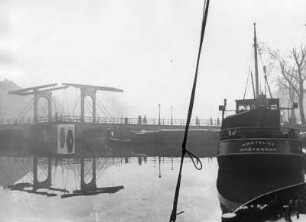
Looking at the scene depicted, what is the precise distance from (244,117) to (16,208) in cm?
1107

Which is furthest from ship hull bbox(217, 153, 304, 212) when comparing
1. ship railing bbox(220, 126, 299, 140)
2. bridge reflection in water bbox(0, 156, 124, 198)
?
bridge reflection in water bbox(0, 156, 124, 198)

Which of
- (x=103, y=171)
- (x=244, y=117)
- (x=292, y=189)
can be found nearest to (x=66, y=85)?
(x=103, y=171)

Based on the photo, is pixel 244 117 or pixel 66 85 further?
pixel 66 85

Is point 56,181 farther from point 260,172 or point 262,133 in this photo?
point 262,133

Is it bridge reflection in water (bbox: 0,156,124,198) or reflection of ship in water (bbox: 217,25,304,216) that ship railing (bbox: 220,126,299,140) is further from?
bridge reflection in water (bbox: 0,156,124,198)

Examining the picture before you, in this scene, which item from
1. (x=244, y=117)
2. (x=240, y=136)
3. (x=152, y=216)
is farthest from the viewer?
(x=244, y=117)

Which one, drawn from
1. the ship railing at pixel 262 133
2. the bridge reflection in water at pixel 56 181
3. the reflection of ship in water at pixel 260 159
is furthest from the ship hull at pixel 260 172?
the bridge reflection in water at pixel 56 181

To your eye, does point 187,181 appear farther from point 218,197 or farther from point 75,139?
point 75,139

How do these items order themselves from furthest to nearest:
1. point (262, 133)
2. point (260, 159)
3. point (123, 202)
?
point (262, 133) < point (260, 159) < point (123, 202)

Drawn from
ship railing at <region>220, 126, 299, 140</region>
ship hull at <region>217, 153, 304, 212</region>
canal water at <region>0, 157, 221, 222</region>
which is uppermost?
ship railing at <region>220, 126, 299, 140</region>

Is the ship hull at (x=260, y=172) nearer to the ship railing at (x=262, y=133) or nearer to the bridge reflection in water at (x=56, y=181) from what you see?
the ship railing at (x=262, y=133)

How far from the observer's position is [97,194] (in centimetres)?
1350

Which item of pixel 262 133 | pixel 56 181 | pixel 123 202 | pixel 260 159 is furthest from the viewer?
pixel 56 181

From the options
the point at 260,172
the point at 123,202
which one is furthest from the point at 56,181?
the point at 260,172
